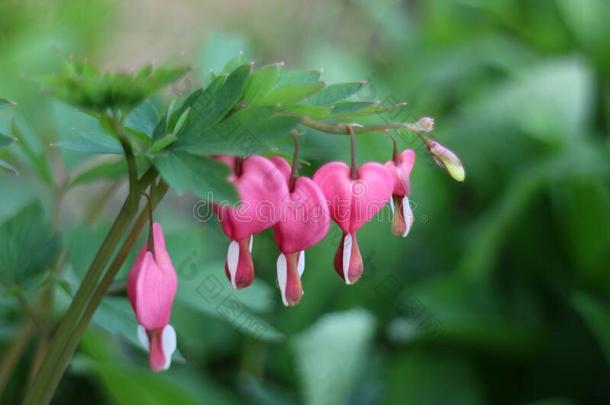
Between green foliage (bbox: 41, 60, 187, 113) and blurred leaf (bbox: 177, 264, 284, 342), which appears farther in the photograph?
blurred leaf (bbox: 177, 264, 284, 342)

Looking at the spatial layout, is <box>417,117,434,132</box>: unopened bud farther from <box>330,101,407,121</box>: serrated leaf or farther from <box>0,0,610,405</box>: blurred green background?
<box>0,0,610,405</box>: blurred green background

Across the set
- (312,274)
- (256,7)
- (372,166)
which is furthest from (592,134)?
(372,166)

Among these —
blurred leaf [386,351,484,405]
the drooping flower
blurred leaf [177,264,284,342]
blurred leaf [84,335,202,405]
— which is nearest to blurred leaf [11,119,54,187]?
blurred leaf [177,264,284,342]

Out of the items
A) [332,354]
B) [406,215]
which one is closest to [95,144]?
[406,215]

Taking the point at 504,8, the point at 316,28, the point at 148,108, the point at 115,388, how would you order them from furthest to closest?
the point at 316,28 → the point at 504,8 → the point at 115,388 → the point at 148,108

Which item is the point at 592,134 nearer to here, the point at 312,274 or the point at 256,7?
the point at 312,274

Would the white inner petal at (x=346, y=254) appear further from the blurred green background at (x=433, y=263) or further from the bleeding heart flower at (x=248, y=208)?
the blurred green background at (x=433, y=263)
